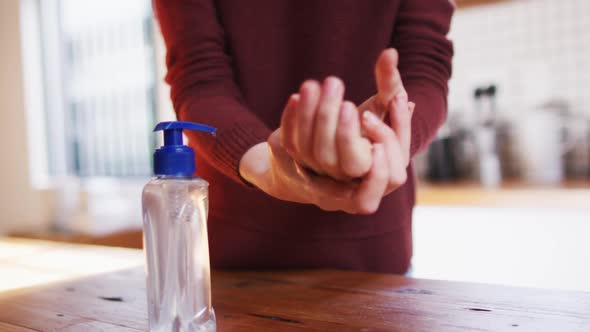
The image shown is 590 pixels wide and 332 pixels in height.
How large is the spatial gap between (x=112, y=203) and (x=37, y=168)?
0.68 m

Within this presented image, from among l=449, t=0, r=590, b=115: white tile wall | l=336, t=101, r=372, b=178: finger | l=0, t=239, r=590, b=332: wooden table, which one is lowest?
l=0, t=239, r=590, b=332: wooden table

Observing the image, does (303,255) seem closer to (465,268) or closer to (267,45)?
(267,45)

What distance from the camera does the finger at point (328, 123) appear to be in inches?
13.1

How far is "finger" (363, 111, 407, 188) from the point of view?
0.37m

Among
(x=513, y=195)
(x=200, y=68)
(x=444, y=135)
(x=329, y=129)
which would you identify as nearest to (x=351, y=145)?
(x=329, y=129)

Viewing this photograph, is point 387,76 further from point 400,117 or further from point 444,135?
point 444,135

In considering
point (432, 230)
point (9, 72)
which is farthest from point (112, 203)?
point (432, 230)

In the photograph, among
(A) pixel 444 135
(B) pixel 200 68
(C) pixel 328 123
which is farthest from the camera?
(A) pixel 444 135

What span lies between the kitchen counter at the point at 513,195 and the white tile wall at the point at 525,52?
0.40 m

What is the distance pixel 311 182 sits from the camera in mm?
412

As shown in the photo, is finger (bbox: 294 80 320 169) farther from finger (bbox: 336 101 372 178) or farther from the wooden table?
the wooden table

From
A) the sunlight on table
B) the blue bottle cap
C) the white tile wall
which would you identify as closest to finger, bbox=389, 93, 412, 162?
the blue bottle cap

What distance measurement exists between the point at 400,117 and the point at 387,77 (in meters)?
0.04

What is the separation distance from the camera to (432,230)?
1627 mm
